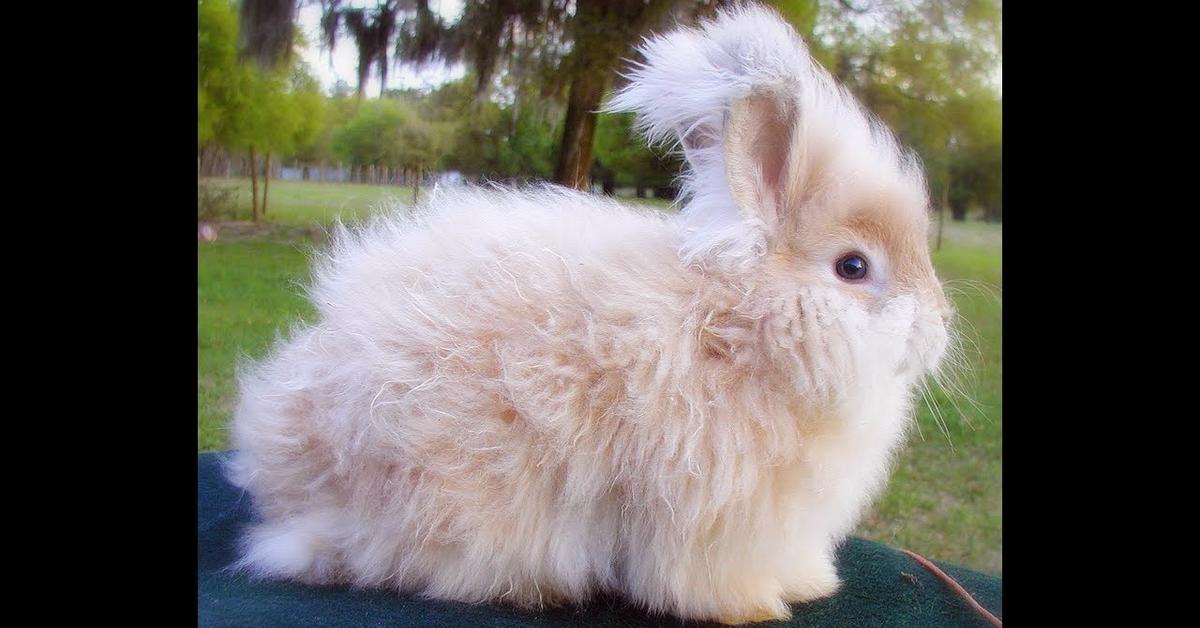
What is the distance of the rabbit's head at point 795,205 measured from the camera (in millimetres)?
836

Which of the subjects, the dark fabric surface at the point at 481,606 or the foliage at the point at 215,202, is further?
the foliage at the point at 215,202

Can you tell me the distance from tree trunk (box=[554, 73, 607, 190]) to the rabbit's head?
19 centimetres

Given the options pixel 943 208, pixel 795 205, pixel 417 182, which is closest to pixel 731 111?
pixel 795 205

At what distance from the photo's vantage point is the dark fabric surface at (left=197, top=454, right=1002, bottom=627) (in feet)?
2.85

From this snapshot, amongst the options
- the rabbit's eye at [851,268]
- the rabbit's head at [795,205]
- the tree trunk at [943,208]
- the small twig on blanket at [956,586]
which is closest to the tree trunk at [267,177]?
the rabbit's head at [795,205]

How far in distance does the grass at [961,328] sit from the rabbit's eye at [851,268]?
0.16m

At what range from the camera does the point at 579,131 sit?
1.11 meters

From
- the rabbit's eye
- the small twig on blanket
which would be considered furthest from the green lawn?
the small twig on blanket

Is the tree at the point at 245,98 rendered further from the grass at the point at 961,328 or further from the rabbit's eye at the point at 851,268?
the rabbit's eye at the point at 851,268

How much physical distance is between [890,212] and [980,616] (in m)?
0.53

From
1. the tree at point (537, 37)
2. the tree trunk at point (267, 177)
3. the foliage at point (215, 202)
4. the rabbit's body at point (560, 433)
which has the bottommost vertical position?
the rabbit's body at point (560, 433)
